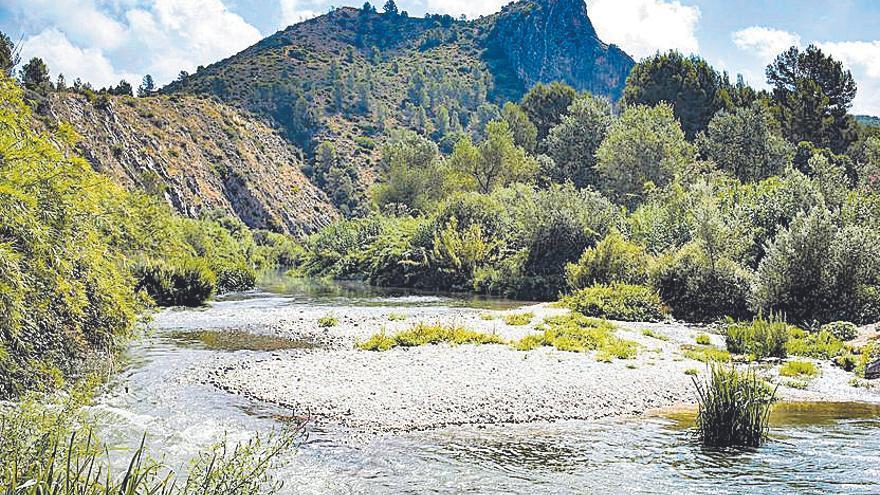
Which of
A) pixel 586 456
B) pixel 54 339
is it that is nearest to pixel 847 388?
pixel 586 456

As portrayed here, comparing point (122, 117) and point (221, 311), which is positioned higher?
point (122, 117)

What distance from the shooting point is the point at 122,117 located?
90562 mm

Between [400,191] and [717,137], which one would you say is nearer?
[717,137]

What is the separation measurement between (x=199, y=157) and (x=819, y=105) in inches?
2968

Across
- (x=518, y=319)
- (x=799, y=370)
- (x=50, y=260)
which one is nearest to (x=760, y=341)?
(x=799, y=370)

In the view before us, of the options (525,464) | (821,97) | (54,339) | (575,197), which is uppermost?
(821,97)

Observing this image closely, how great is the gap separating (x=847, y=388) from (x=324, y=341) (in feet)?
48.6

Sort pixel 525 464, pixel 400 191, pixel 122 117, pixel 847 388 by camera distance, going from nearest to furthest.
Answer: pixel 525 464 → pixel 847 388 → pixel 400 191 → pixel 122 117

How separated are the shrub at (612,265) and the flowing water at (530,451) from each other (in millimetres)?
20219

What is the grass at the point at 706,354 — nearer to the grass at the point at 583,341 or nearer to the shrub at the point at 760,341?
the shrub at the point at 760,341

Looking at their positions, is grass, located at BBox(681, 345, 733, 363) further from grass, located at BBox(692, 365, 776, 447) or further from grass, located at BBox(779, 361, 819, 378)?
grass, located at BBox(692, 365, 776, 447)

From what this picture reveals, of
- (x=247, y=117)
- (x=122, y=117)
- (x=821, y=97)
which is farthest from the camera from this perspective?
(x=247, y=117)

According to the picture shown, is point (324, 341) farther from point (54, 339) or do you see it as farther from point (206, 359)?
point (54, 339)

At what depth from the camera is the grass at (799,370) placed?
Answer: 18.1 m
